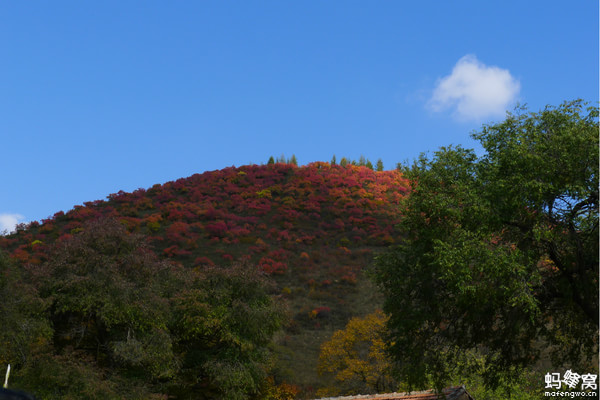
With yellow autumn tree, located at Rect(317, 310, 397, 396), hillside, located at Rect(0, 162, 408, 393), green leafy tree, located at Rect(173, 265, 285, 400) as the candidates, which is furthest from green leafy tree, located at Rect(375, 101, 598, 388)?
hillside, located at Rect(0, 162, 408, 393)

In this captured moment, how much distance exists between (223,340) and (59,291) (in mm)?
10449

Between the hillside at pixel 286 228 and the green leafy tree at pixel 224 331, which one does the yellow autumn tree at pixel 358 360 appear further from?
the hillside at pixel 286 228

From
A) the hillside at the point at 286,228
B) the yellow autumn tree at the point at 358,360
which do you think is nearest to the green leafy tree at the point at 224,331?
the yellow autumn tree at the point at 358,360

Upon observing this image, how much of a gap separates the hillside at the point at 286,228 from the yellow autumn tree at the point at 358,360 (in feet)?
21.6

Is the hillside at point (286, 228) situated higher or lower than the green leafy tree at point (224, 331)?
higher

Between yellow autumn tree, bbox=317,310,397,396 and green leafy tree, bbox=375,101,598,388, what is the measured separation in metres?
16.6

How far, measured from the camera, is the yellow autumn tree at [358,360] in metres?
38.2

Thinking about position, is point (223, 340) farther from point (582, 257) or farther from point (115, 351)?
point (582, 257)

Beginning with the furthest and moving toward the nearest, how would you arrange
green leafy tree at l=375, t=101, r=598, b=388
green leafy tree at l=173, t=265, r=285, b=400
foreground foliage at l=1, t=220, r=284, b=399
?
green leafy tree at l=173, t=265, r=285, b=400
foreground foliage at l=1, t=220, r=284, b=399
green leafy tree at l=375, t=101, r=598, b=388

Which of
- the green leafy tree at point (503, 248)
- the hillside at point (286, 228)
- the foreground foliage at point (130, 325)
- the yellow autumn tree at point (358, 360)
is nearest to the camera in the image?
the green leafy tree at point (503, 248)

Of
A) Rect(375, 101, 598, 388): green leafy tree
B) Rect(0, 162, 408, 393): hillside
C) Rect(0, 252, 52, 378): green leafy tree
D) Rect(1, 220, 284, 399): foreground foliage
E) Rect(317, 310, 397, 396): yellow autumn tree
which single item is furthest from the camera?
Rect(0, 162, 408, 393): hillside

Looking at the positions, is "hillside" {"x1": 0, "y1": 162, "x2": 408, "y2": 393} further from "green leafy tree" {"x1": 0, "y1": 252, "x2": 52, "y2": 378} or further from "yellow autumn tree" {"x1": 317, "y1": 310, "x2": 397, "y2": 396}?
"green leafy tree" {"x1": 0, "y1": 252, "x2": 52, "y2": 378}

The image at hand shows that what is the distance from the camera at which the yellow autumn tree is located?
125 ft

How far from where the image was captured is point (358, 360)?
38688 millimetres
